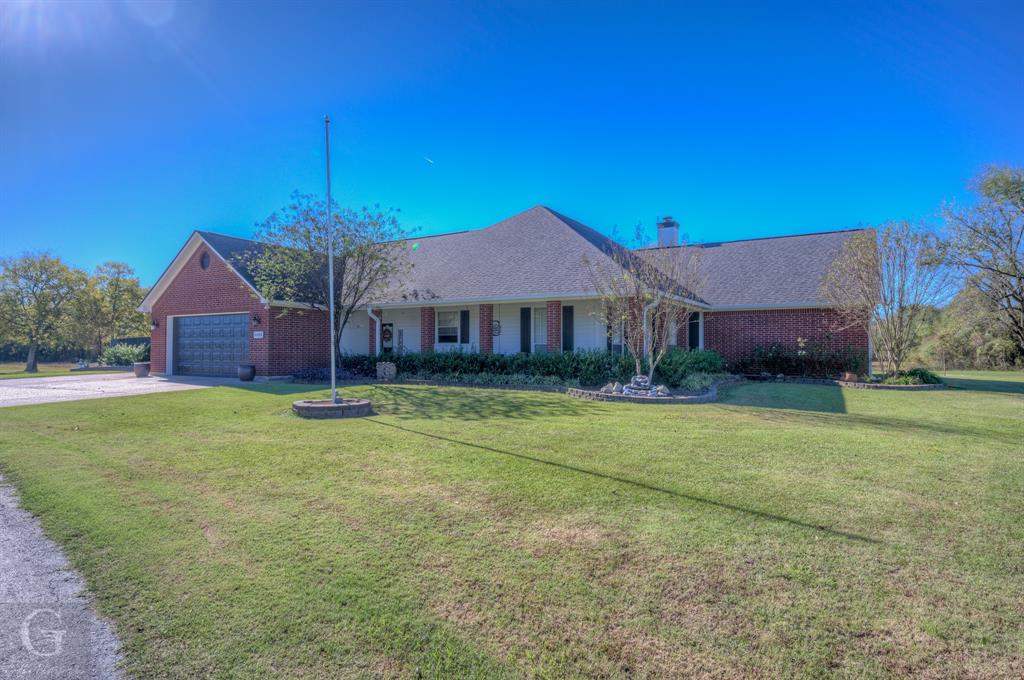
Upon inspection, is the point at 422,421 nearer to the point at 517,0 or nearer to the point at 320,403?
the point at 320,403

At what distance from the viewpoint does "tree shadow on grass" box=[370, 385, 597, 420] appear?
31.4 ft

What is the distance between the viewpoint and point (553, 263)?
54.3 feet

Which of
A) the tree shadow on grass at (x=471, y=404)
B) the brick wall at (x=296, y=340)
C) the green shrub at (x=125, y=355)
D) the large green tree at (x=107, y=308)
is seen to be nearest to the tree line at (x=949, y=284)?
the tree shadow on grass at (x=471, y=404)

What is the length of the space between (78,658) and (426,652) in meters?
1.79

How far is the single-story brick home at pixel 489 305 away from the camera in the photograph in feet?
54.0

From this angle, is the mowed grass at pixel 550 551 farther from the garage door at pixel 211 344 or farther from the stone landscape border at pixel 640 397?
the garage door at pixel 211 344

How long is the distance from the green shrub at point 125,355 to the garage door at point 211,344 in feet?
27.0

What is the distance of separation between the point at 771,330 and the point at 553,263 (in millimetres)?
8611

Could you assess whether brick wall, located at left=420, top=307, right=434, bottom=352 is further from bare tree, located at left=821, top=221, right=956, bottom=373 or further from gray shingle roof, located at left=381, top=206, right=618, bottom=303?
bare tree, located at left=821, top=221, right=956, bottom=373

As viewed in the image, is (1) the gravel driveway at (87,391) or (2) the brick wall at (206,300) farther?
(2) the brick wall at (206,300)

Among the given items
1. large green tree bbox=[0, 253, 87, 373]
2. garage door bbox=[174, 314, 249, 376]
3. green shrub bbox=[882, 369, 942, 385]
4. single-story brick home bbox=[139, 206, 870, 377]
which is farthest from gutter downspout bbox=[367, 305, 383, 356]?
large green tree bbox=[0, 253, 87, 373]

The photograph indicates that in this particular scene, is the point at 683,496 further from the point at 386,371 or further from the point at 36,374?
the point at 36,374

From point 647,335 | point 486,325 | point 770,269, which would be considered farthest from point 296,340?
point 770,269

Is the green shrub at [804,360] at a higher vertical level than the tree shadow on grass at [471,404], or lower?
higher
